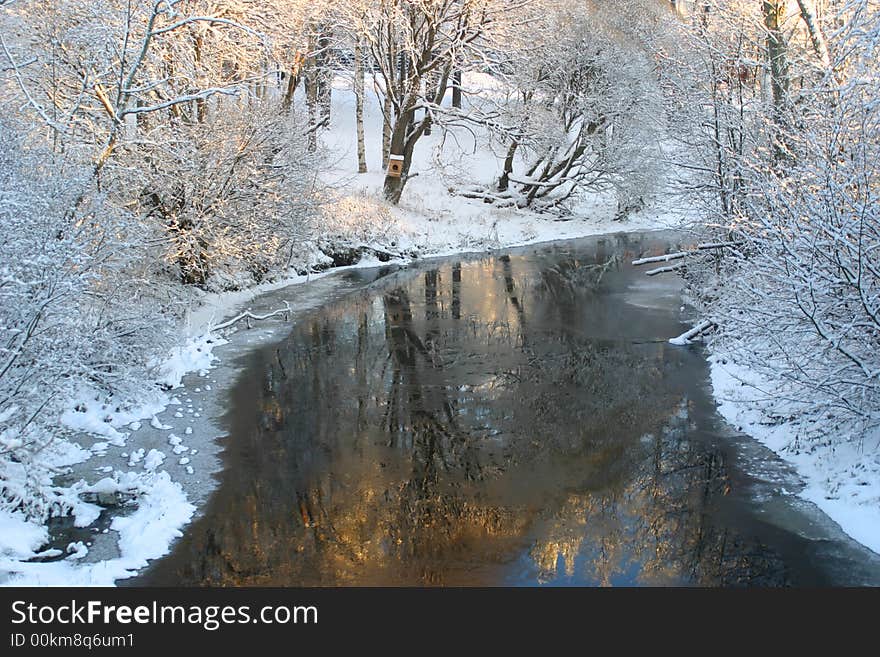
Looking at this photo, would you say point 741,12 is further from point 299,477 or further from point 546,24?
point 546,24

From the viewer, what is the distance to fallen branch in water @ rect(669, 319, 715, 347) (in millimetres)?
16641

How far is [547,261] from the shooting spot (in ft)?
90.5

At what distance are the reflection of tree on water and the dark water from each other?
30 mm

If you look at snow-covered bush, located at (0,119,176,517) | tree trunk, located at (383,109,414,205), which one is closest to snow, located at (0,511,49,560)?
snow-covered bush, located at (0,119,176,517)

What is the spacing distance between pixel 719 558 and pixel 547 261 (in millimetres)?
20197

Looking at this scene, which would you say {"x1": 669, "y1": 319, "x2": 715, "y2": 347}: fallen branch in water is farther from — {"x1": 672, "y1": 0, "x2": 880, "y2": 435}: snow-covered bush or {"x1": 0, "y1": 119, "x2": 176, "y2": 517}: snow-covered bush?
{"x1": 0, "y1": 119, "x2": 176, "y2": 517}: snow-covered bush

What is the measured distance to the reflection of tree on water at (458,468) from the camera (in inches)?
305

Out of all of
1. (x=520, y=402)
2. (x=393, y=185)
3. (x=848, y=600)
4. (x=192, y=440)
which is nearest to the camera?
(x=848, y=600)

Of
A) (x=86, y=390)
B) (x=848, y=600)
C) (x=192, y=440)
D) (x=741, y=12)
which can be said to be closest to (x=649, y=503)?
(x=848, y=600)

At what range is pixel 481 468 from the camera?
10141mm

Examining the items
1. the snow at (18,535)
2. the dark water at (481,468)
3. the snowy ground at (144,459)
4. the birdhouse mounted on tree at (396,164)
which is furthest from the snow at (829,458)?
the birdhouse mounted on tree at (396,164)

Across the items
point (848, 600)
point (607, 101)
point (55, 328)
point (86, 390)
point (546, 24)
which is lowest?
point (848, 600)

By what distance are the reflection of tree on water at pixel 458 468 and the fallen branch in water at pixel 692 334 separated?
624mm

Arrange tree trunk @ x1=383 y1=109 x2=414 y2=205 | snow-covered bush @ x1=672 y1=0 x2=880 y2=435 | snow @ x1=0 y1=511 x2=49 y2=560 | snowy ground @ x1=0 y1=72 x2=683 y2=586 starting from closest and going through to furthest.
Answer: snow @ x1=0 y1=511 x2=49 y2=560 < snowy ground @ x1=0 y1=72 x2=683 y2=586 < snow-covered bush @ x1=672 y1=0 x2=880 y2=435 < tree trunk @ x1=383 y1=109 x2=414 y2=205
